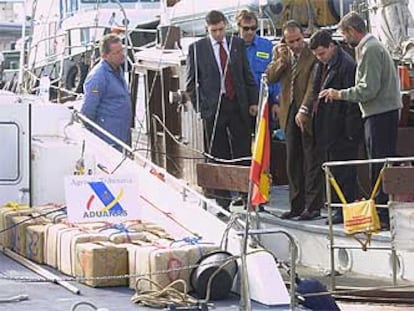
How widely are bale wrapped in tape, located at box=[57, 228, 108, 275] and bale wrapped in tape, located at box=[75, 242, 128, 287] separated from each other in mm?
175

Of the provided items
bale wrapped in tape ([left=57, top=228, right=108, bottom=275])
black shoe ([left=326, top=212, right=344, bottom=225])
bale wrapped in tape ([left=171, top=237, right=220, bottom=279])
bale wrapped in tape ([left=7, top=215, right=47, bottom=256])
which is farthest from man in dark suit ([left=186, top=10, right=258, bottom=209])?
bale wrapped in tape ([left=171, top=237, right=220, bottom=279])

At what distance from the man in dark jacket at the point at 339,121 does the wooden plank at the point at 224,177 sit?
762 millimetres

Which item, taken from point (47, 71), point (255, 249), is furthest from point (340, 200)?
point (47, 71)

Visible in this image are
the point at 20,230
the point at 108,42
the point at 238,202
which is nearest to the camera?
the point at 20,230

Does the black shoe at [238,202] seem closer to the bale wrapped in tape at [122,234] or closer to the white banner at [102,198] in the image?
the white banner at [102,198]

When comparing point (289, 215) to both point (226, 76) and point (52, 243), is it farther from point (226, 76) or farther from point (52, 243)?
point (52, 243)

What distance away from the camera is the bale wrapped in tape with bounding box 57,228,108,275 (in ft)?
25.2

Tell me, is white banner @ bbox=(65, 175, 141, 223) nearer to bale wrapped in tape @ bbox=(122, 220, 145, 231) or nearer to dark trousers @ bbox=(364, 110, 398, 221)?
bale wrapped in tape @ bbox=(122, 220, 145, 231)

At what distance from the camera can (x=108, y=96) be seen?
1056cm

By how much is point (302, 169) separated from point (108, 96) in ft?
5.94

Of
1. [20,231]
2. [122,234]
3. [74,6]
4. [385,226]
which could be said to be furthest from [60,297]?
[74,6]

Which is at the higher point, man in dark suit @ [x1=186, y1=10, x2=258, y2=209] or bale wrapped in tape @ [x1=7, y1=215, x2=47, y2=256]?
man in dark suit @ [x1=186, y1=10, x2=258, y2=209]

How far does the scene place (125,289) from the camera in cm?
738

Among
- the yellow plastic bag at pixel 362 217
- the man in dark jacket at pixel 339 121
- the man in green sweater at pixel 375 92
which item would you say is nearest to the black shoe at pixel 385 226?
the man in green sweater at pixel 375 92
